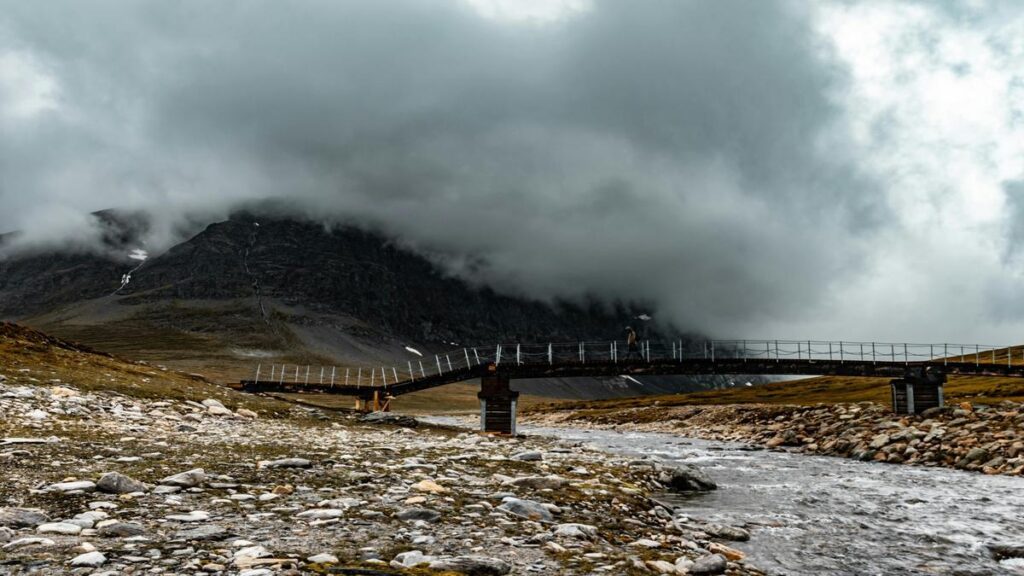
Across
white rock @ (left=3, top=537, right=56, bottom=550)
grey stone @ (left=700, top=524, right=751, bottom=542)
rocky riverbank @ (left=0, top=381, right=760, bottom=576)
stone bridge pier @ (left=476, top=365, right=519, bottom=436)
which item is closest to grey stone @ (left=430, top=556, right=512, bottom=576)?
rocky riverbank @ (left=0, top=381, right=760, bottom=576)

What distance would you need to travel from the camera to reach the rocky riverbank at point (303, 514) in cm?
587

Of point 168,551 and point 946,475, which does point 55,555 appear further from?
point 946,475

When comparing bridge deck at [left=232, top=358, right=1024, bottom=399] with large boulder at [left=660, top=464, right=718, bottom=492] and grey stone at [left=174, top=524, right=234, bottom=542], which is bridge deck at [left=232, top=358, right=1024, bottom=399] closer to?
large boulder at [left=660, top=464, right=718, bottom=492]

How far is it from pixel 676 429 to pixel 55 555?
7318cm

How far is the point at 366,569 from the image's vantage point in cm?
576

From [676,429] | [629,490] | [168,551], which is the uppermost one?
[168,551]

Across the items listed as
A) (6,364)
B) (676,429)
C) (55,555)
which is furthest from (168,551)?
(676,429)

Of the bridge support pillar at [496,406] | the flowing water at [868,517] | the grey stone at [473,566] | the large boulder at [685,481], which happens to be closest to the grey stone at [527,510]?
the grey stone at [473,566]

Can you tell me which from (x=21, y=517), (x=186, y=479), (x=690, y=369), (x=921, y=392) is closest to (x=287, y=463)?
(x=186, y=479)

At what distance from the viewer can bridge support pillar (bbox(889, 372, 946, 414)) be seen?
187ft

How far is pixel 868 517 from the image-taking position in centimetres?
1451

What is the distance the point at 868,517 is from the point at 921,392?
51869 mm

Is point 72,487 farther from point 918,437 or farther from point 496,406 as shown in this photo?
point 496,406

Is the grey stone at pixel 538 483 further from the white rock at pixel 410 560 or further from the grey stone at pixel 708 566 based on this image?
the white rock at pixel 410 560
